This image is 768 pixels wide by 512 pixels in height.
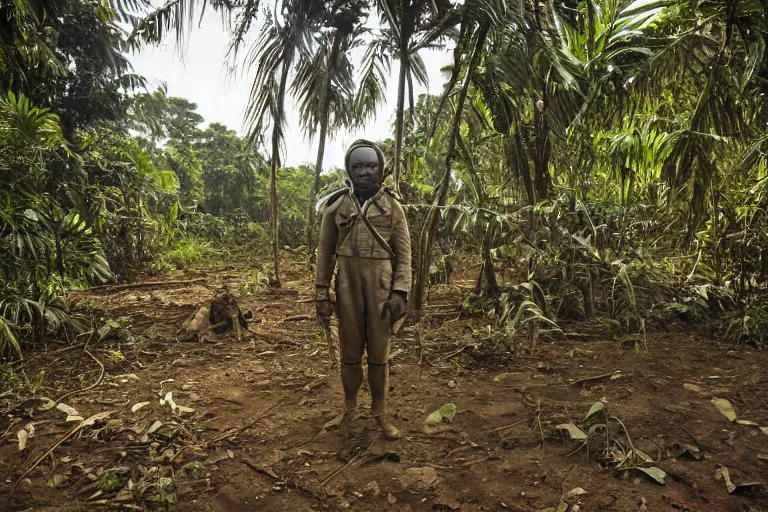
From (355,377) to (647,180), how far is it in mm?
3209

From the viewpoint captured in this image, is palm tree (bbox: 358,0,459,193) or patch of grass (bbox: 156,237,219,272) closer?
palm tree (bbox: 358,0,459,193)

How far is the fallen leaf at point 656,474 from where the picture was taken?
1.98m

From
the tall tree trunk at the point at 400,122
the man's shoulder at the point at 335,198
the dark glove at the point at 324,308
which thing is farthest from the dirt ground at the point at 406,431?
the tall tree trunk at the point at 400,122

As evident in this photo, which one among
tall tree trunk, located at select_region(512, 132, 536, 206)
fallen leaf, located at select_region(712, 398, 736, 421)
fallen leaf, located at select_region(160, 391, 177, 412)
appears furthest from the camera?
tall tree trunk, located at select_region(512, 132, 536, 206)

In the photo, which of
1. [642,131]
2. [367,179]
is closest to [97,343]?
[367,179]

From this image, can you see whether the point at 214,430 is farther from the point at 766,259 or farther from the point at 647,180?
the point at 766,259

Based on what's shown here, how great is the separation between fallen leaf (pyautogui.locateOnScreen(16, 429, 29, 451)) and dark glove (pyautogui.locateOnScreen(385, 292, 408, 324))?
2.10 metres

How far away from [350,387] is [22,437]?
183cm

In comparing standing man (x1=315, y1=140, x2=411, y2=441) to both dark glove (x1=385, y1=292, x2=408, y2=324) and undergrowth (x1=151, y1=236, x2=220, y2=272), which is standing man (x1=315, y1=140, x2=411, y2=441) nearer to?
dark glove (x1=385, y1=292, x2=408, y2=324)

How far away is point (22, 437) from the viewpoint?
253cm

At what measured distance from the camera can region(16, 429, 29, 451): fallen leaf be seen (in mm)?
2461

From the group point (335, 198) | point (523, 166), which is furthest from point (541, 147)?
point (335, 198)

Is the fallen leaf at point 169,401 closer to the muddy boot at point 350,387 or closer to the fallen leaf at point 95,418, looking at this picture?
the fallen leaf at point 95,418

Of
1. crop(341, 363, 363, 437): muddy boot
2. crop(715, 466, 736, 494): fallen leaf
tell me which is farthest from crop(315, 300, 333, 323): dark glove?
crop(715, 466, 736, 494): fallen leaf
